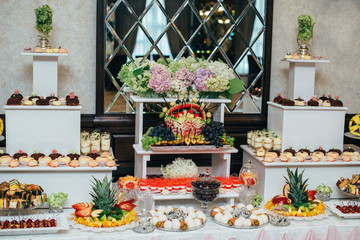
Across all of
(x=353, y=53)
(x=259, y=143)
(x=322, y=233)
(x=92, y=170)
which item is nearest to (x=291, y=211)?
(x=322, y=233)

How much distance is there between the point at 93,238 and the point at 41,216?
0.56 meters

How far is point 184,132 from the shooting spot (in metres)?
4.68

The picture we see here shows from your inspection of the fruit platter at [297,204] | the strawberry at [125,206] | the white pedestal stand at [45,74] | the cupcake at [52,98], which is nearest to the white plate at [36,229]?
the strawberry at [125,206]

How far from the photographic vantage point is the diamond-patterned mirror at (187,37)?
562cm

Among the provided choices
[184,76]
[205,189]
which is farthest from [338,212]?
[184,76]

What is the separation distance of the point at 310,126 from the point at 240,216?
1524mm

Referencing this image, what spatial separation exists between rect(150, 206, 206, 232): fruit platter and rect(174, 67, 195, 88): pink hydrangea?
3.75ft

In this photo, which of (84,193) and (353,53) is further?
(353,53)

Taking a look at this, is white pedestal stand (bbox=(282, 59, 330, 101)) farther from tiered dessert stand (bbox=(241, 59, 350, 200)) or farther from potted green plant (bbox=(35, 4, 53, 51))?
potted green plant (bbox=(35, 4, 53, 51))

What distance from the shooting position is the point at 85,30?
5.62m

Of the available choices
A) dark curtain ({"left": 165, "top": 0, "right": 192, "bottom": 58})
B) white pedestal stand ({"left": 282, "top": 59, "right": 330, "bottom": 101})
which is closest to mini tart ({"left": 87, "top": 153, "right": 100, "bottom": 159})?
dark curtain ({"left": 165, "top": 0, "right": 192, "bottom": 58})

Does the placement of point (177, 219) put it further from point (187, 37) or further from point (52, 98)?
point (187, 37)

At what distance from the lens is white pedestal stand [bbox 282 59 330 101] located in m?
5.43

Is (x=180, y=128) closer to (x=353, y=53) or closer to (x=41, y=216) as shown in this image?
(x=41, y=216)
